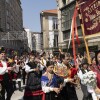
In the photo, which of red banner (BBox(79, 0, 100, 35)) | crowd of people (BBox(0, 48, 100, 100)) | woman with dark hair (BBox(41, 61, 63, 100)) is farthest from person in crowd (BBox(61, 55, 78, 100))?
red banner (BBox(79, 0, 100, 35))

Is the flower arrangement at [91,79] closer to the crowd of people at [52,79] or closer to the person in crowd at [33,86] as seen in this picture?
the crowd of people at [52,79]

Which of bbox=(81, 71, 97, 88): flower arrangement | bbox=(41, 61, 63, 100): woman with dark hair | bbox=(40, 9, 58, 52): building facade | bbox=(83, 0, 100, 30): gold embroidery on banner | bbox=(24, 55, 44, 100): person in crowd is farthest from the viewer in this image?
bbox=(40, 9, 58, 52): building facade

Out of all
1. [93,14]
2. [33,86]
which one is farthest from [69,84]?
[93,14]

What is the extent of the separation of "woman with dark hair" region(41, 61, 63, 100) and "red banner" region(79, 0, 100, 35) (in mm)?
1201

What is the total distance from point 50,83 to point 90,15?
161 centimetres

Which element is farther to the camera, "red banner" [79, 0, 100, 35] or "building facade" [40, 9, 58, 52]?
"building facade" [40, 9, 58, 52]

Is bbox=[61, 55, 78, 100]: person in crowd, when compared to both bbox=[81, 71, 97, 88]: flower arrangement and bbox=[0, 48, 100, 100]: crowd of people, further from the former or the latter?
bbox=[81, 71, 97, 88]: flower arrangement

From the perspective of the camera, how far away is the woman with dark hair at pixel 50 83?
660 centimetres

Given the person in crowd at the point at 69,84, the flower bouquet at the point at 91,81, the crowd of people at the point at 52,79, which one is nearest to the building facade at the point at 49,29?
the crowd of people at the point at 52,79

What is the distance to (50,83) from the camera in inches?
262

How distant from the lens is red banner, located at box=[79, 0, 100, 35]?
564cm

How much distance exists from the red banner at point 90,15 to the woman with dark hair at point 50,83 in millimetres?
1201

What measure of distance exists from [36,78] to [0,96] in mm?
1603

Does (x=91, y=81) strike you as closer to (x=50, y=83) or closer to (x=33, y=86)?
(x=50, y=83)
